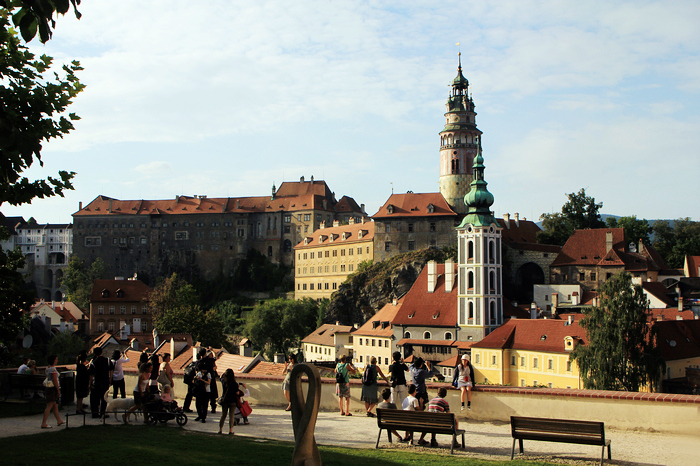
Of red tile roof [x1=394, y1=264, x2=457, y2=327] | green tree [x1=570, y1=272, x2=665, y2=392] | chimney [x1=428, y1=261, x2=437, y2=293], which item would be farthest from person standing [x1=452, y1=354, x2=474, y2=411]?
chimney [x1=428, y1=261, x2=437, y2=293]

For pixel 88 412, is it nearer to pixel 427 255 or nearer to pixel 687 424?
pixel 687 424

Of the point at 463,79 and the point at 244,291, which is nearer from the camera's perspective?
the point at 463,79

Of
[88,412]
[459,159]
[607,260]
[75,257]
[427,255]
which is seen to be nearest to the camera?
[88,412]

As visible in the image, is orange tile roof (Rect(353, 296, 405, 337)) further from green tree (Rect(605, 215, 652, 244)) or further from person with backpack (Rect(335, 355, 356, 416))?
person with backpack (Rect(335, 355, 356, 416))

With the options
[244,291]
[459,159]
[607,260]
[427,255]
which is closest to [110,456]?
[607,260]

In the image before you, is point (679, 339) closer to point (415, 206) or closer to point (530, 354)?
point (530, 354)

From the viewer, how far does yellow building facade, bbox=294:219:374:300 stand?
88750 millimetres

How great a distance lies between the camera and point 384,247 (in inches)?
3280

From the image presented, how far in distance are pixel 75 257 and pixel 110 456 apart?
114110 millimetres

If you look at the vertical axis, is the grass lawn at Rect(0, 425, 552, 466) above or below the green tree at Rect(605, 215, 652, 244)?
below

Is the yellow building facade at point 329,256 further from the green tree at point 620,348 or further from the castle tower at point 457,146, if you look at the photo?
the green tree at point 620,348

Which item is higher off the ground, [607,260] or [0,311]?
[607,260]

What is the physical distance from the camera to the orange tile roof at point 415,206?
81.8 meters

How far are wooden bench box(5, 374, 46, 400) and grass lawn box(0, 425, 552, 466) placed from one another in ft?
12.1
